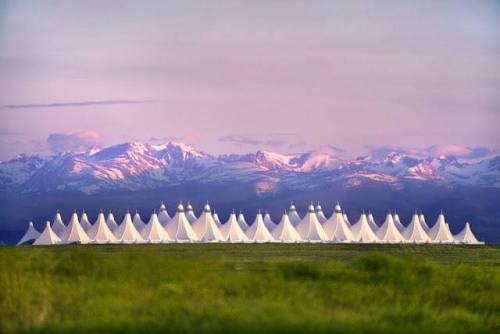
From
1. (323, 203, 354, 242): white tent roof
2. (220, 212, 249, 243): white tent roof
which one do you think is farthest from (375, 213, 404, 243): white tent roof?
(220, 212, 249, 243): white tent roof

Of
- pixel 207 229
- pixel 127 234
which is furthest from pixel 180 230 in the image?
pixel 127 234

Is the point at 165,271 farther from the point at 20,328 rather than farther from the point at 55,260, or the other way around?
the point at 20,328

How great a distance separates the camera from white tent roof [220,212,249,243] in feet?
275

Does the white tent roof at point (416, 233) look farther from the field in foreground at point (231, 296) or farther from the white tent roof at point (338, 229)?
the field in foreground at point (231, 296)

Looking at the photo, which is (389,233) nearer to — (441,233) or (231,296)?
(441,233)

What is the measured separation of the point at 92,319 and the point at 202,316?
6.36 feet

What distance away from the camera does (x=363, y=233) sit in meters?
87.4

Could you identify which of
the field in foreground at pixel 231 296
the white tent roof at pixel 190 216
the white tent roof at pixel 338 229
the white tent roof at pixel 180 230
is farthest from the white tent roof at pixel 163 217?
the field in foreground at pixel 231 296

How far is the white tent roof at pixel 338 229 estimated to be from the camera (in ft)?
282

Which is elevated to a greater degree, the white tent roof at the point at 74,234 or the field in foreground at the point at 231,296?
the white tent roof at the point at 74,234

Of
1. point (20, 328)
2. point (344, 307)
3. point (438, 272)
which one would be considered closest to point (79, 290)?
point (20, 328)

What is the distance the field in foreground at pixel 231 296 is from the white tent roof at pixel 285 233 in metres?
56.7

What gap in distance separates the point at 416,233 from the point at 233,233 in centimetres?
1418

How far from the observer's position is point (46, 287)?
74.3ft
